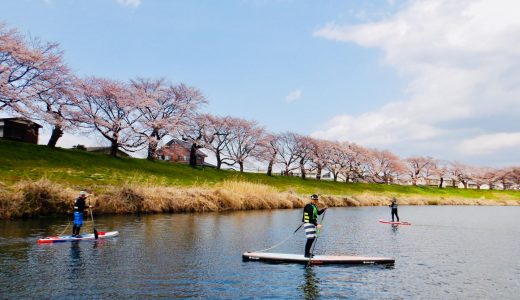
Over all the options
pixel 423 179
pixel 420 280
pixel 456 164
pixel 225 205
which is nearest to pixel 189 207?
pixel 225 205

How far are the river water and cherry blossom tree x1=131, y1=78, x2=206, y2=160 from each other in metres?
41.5

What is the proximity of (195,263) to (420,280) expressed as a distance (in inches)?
338

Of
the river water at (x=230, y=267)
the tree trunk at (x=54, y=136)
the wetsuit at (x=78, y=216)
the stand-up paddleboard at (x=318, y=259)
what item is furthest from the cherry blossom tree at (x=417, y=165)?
the wetsuit at (x=78, y=216)

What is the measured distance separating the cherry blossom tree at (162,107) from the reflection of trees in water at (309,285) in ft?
181

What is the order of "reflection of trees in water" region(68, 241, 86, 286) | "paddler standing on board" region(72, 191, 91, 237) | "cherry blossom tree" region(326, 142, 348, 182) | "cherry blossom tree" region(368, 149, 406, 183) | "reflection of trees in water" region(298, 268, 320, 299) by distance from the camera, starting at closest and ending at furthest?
1. "reflection of trees in water" region(298, 268, 320, 299)
2. "reflection of trees in water" region(68, 241, 86, 286)
3. "paddler standing on board" region(72, 191, 91, 237)
4. "cherry blossom tree" region(326, 142, 348, 182)
5. "cherry blossom tree" region(368, 149, 406, 183)

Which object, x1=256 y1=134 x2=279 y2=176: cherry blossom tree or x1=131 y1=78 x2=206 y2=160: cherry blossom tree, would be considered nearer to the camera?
x1=131 y1=78 x2=206 y2=160: cherry blossom tree

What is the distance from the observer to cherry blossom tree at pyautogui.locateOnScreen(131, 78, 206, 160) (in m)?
67.9

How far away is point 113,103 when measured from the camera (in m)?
63.5

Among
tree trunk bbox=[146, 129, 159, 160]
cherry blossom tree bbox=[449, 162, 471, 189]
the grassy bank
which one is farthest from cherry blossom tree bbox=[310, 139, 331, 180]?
cherry blossom tree bbox=[449, 162, 471, 189]

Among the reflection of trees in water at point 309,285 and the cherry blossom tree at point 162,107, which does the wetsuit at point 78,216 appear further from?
the cherry blossom tree at point 162,107

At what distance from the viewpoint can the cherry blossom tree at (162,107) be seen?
6794cm

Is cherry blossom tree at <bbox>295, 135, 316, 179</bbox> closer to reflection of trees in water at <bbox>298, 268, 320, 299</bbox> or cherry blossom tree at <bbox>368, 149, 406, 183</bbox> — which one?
cherry blossom tree at <bbox>368, 149, 406, 183</bbox>

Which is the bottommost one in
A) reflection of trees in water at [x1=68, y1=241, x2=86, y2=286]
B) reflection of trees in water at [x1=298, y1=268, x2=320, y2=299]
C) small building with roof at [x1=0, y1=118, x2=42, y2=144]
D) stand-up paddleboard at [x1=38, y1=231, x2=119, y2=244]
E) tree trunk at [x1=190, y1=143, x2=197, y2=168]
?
reflection of trees in water at [x1=298, y1=268, x2=320, y2=299]

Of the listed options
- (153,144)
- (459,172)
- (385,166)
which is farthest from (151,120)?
(459,172)
